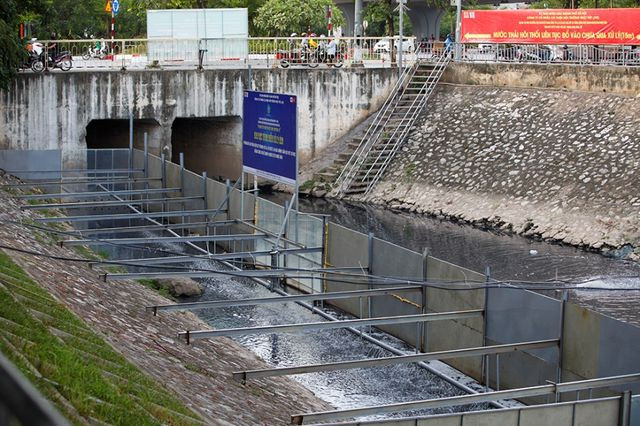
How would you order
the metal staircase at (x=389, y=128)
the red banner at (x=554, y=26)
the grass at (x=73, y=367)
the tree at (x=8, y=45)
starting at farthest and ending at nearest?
the metal staircase at (x=389, y=128), the red banner at (x=554, y=26), the tree at (x=8, y=45), the grass at (x=73, y=367)

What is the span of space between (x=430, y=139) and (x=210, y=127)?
10.4 m

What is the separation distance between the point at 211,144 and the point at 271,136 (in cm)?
2211

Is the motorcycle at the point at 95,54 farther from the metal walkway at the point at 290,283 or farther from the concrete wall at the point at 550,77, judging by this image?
the concrete wall at the point at 550,77

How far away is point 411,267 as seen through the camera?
22.2 m

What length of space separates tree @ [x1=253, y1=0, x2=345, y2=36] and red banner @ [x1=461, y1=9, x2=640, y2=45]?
52.7ft

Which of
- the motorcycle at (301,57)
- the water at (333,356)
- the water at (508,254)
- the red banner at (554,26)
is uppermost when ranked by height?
the red banner at (554,26)

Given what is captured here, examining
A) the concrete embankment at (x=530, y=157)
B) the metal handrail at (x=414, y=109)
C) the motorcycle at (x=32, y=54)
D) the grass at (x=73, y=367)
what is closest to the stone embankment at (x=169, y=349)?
the grass at (x=73, y=367)

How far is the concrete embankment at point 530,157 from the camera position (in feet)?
117

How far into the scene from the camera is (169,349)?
1705 centimetres

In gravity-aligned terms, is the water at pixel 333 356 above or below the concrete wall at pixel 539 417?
below

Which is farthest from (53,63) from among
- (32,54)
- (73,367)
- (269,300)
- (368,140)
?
(73,367)

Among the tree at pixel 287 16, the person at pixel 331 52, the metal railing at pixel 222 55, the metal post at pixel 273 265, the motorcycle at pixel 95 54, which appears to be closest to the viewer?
the metal post at pixel 273 265

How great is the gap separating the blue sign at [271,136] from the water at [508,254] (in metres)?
6.65

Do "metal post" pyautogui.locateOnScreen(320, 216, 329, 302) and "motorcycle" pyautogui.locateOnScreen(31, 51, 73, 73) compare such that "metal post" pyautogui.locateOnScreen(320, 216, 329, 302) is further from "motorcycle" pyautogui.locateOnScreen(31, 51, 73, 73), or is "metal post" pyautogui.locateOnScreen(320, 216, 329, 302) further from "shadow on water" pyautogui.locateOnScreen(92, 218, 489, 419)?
"motorcycle" pyautogui.locateOnScreen(31, 51, 73, 73)
